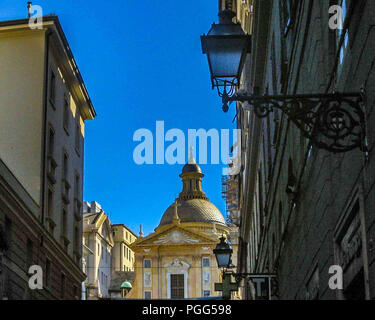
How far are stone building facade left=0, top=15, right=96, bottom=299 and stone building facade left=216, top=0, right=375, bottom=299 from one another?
10602mm

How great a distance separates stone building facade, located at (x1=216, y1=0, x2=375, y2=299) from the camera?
7.83 m

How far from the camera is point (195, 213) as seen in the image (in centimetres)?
12862

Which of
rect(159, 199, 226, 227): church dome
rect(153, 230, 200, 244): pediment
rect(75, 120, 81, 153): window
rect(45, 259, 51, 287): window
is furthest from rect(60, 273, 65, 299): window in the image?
rect(159, 199, 226, 227): church dome

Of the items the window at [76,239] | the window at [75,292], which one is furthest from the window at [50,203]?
the window at [76,239]

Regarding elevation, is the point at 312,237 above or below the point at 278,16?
below

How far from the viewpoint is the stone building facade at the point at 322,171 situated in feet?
25.7

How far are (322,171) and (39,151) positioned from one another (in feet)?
71.5

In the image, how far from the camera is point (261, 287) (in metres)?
19.4

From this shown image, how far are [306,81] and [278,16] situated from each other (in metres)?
6.29

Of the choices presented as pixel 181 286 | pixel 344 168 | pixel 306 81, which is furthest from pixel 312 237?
pixel 181 286

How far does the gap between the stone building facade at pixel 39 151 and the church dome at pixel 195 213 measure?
8889cm

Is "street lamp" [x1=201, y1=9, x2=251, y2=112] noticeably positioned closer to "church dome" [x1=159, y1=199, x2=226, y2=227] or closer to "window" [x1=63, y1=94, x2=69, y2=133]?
"window" [x1=63, y1=94, x2=69, y2=133]

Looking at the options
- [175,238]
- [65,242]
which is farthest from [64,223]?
[175,238]
